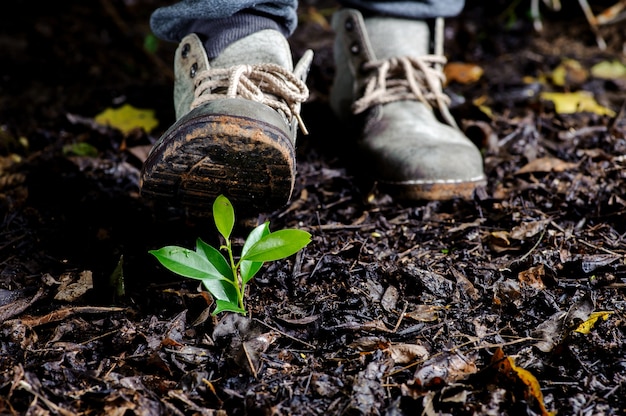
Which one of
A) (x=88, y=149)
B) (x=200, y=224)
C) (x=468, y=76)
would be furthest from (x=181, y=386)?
(x=468, y=76)

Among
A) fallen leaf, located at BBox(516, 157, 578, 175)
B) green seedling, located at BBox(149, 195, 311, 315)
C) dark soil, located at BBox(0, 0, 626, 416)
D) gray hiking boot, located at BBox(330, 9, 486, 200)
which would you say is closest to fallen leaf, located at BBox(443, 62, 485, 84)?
dark soil, located at BBox(0, 0, 626, 416)

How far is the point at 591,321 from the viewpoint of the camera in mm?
1266

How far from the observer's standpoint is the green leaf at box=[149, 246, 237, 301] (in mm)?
1229

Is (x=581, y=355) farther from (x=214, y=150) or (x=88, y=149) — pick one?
(x=88, y=149)

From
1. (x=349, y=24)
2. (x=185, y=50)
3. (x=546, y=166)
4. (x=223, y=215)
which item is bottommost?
(x=546, y=166)

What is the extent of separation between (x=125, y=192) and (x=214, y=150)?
74 cm

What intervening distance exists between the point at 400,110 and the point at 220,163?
3.03 ft

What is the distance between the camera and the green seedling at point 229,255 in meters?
1.24

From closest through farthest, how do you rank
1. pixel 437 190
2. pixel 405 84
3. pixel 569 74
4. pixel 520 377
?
pixel 520 377
pixel 437 190
pixel 405 84
pixel 569 74

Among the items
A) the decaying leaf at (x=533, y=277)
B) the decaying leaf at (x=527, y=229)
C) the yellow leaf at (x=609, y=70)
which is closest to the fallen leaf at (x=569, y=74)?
the yellow leaf at (x=609, y=70)

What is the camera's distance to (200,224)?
166 centimetres

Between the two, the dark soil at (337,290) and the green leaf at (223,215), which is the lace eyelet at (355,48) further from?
the green leaf at (223,215)

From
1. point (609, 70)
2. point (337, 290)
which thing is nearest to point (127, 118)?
A: point (337, 290)

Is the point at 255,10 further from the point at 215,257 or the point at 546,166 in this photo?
the point at 546,166
